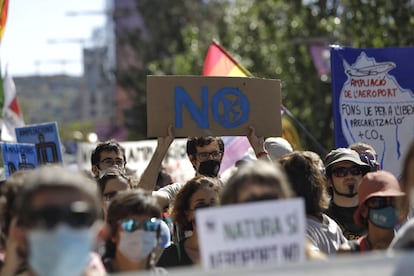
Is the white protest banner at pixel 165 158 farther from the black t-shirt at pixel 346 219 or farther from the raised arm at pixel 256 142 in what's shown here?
the black t-shirt at pixel 346 219

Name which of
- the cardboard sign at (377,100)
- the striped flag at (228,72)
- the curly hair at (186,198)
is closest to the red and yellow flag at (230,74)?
the striped flag at (228,72)

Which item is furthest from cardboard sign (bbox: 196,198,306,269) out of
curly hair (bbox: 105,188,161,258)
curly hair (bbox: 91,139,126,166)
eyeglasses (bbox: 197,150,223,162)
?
curly hair (bbox: 91,139,126,166)

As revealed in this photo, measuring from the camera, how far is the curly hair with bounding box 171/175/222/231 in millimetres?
5719

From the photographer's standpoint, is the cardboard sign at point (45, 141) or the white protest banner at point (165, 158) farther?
the white protest banner at point (165, 158)

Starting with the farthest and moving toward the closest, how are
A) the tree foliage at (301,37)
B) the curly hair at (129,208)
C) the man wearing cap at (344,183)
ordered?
the tree foliage at (301,37)
the man wearing cap at (344,183)
the curly hair at (129,208)

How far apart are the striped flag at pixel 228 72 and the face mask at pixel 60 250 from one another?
21.9 feet

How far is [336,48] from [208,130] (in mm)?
2142

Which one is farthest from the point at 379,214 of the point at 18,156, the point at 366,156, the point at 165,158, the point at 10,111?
the point at 165,158

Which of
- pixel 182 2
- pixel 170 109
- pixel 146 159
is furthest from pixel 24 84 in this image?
pixel 170 109

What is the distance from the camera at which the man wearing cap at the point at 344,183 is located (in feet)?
21.3

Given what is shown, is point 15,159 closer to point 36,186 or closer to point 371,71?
point 371,71

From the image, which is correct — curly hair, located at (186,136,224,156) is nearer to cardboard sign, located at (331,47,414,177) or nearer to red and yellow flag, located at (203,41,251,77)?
cardboard sign, located at (331,47,414,177)

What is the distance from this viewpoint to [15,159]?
8898 millimetres

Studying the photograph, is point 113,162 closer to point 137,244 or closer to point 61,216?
point 137,244
